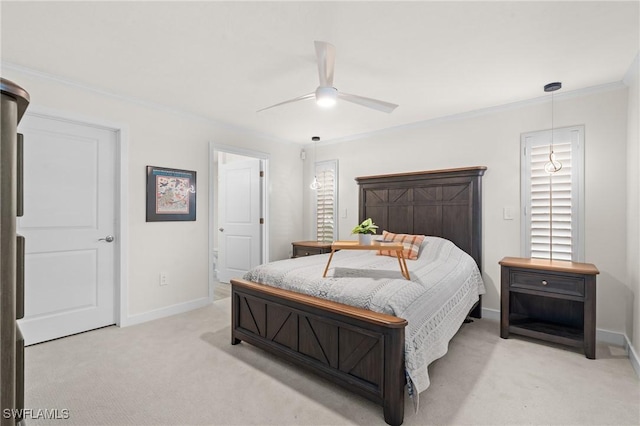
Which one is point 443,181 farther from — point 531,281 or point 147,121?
point 147,121

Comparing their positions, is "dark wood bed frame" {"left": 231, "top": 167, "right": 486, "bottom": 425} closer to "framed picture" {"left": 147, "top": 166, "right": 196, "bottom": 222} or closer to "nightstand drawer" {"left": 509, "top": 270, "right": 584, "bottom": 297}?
"nightstand drawer" {"left": 509, "top": 270, "right": 584, "bottom": 297}

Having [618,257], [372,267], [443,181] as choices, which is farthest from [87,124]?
[618,257]

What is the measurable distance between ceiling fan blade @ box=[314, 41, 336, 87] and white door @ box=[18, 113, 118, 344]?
2437 mm

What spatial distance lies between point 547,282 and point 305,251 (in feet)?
9.84

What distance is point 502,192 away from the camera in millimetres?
3541

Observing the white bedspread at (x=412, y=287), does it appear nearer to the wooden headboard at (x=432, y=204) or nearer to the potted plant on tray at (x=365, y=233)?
the potted plant on tray at (x=365, y=233)

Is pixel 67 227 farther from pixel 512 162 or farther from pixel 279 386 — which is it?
pixel 512 162

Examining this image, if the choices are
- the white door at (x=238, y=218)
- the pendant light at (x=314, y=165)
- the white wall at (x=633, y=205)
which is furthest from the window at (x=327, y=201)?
the white wall at (x=633, y=205)

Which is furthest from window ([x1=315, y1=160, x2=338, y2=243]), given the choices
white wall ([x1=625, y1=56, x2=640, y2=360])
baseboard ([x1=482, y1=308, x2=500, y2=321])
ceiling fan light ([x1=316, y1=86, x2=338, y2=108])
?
white wall ([x1=625, y1=56, x2=640, y2=360])

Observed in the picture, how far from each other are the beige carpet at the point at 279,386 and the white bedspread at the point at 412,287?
12.7 inches

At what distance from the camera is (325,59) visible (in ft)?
7.13

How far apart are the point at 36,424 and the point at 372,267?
247 cm

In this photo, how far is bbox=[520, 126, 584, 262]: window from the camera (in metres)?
3.11

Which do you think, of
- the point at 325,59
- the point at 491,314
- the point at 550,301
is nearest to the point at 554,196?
the point at 550,301
